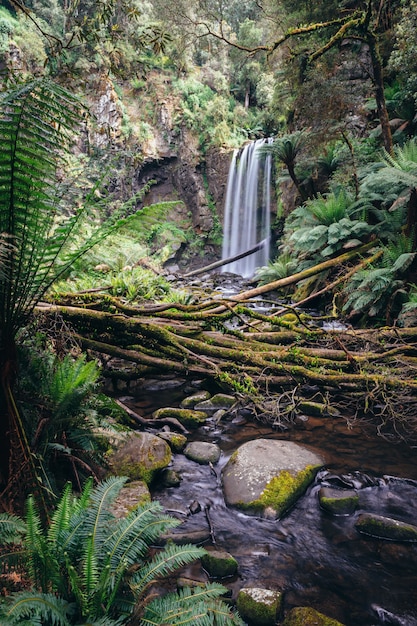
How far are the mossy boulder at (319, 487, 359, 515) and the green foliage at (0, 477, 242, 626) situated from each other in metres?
1.65

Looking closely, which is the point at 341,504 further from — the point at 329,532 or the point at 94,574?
the point at 94,574

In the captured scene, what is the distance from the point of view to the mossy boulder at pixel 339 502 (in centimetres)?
289

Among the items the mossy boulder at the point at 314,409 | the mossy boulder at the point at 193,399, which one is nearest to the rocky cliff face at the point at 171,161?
the mossy boulder at the point at 193,399

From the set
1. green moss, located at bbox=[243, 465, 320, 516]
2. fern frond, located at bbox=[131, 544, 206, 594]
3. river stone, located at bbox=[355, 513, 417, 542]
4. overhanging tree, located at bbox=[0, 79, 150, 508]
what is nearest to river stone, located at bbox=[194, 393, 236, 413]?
green moss, located at bbox=[243, 465, 320, 516]

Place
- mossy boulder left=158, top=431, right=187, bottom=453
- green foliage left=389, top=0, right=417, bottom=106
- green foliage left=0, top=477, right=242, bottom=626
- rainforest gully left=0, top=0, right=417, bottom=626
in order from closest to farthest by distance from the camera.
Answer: green foliage left=0, top=477, right=242, bottom=626
rainforest gully left=0, top=0, right=417, bottom=626
mossy boulder left=158, top=431, right=187, bottom=453
green foliage left=389, top=0, right=417, bottom=106

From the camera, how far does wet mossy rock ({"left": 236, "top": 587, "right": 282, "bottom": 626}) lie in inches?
76.2

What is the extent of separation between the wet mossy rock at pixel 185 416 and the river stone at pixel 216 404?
11.7 inches

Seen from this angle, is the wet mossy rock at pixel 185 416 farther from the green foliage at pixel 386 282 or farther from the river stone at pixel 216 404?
the green foliage at pixel 386 282

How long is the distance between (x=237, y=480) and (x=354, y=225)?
5485 millimetres

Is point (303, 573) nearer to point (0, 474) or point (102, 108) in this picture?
point (0, 474)

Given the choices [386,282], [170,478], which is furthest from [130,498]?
[386,282]

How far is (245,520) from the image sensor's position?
283 cm

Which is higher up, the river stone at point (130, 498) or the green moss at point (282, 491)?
the river stone at point (130, 498)

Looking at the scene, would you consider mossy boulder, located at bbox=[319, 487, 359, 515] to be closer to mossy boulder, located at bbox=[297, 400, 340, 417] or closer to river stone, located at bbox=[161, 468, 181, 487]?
river stone, located at bbox=[161, 468, 181, 487]
